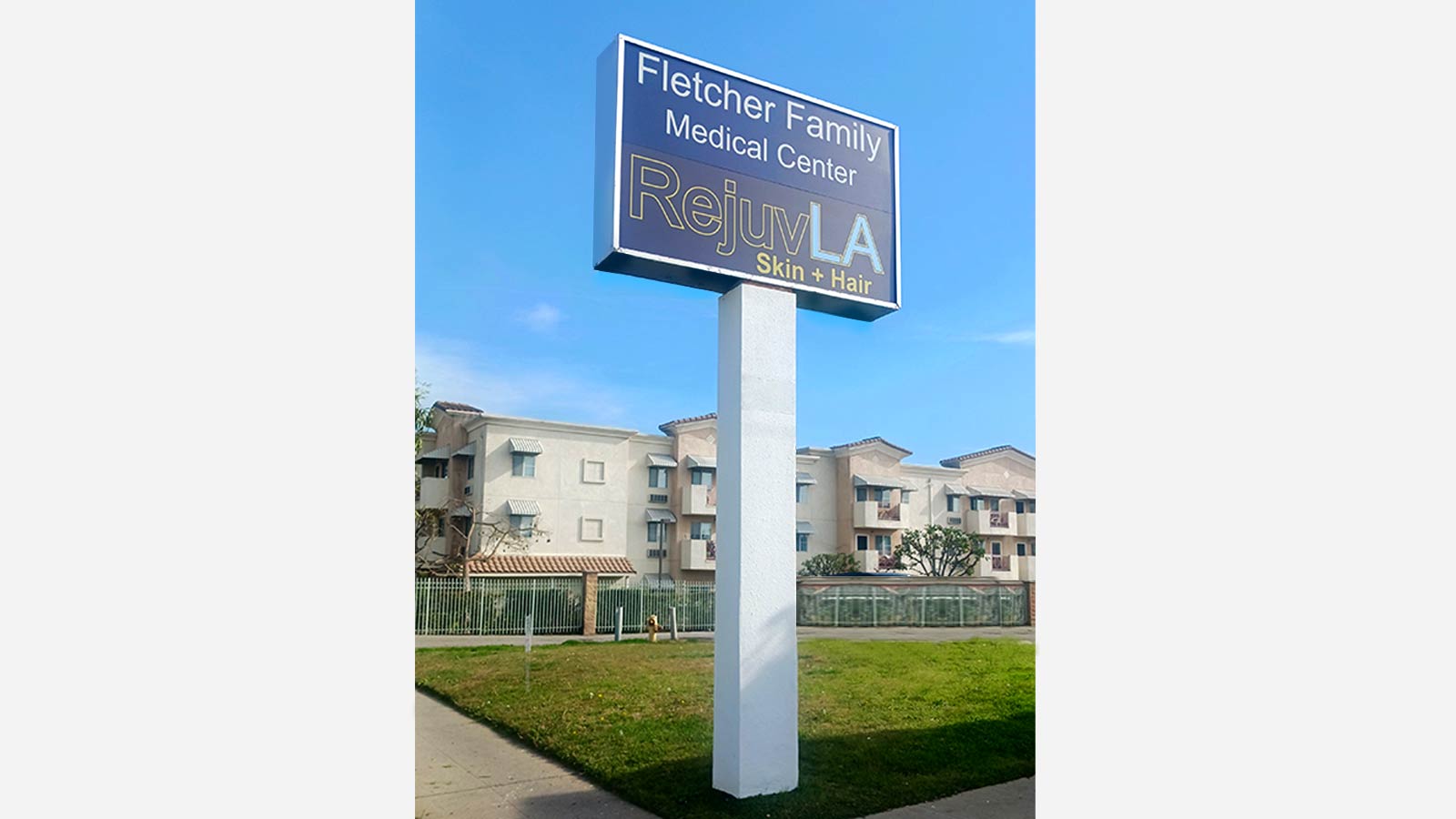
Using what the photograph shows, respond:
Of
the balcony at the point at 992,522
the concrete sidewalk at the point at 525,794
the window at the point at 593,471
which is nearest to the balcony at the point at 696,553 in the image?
the window at the point at 593,471

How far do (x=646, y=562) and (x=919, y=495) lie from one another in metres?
4.32

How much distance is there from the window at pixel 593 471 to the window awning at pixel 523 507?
2.31 feet

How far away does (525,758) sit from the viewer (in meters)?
3.55

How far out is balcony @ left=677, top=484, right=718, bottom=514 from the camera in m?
12.2

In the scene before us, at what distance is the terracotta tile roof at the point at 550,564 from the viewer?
10266 millimetres

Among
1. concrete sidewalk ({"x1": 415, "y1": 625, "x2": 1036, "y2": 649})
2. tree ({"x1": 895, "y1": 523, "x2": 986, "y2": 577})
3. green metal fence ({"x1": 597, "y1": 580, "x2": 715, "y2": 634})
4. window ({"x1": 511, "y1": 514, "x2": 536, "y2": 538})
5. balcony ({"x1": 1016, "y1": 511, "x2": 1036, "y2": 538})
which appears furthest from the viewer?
balcony ({"x1": 1016, "y1": 511, "x2": 1036, "y2": 538})

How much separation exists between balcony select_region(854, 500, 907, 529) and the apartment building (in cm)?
2

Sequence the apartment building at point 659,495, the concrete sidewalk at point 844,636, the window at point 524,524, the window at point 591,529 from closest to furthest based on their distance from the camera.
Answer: the concrete sidewalk at point 844,636 → the window at point 524,524 → the apartment building at point 659,495 → the window at point 591,529

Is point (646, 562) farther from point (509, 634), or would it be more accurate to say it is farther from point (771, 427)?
point (771, 427)

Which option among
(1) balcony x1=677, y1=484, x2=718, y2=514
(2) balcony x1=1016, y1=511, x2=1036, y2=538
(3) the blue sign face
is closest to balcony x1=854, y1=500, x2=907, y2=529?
(2) balcony x1=1016, y1=511, x2=1036, y2=538

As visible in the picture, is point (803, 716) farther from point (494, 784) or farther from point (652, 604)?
point (652, 604)

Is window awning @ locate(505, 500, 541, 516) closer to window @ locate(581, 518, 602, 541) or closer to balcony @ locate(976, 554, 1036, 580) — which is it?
window @ locate(581, 518, 602, 541)

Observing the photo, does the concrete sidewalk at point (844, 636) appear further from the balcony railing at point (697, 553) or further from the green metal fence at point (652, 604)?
the balcony railing at point (697, 553)
